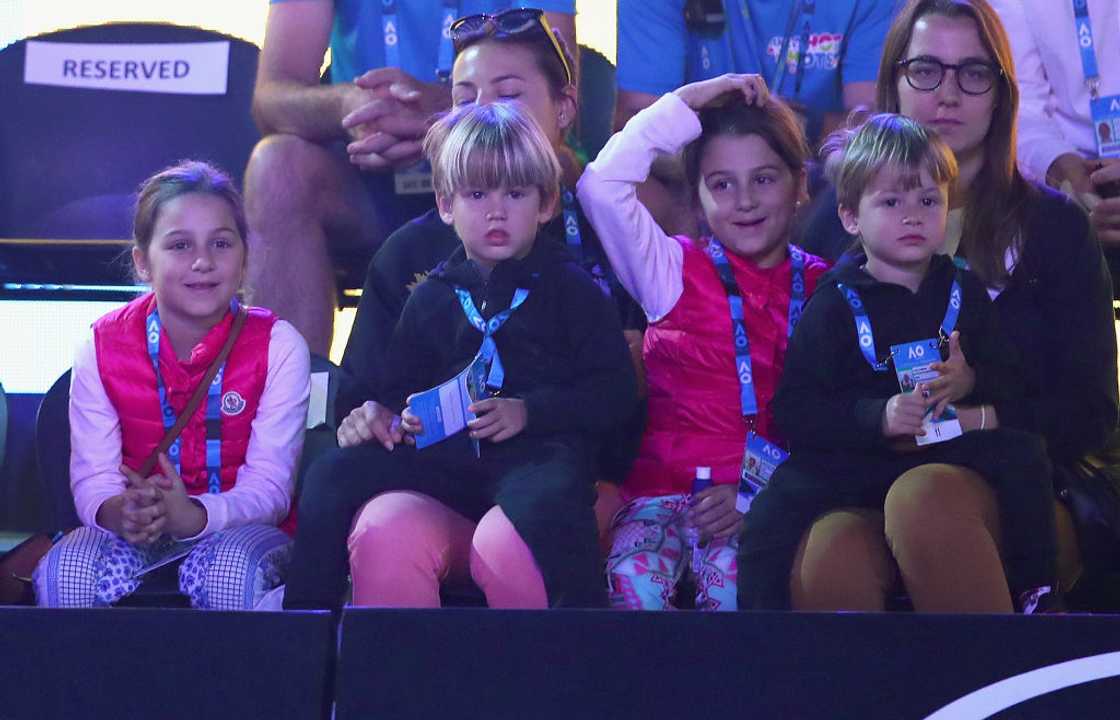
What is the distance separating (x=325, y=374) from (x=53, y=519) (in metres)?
0.60

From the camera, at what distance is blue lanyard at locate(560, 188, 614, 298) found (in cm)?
282

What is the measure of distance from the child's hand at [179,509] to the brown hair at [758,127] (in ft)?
3.92

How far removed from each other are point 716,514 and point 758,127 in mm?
791

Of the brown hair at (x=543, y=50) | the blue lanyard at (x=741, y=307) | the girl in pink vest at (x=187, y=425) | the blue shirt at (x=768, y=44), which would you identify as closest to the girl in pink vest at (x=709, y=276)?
the blue lanyard at (x=741, y=307)

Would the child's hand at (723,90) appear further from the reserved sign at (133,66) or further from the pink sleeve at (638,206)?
the reserved sign at (133,66)

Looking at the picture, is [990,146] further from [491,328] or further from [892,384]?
[491,328]

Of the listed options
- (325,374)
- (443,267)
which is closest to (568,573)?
(443,267)

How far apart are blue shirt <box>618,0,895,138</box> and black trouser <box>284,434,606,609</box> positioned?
1.25 metres

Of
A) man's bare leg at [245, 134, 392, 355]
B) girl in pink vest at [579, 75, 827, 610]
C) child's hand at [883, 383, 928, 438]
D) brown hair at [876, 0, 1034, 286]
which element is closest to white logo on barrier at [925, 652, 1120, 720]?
child's hand at [883, 383, 928, 438]

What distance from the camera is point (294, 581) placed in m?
2.35

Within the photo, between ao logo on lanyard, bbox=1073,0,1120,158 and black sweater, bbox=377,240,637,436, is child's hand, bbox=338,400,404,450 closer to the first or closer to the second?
black sweater, bbox=377,240,637,436

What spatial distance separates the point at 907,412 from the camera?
7.61 feet

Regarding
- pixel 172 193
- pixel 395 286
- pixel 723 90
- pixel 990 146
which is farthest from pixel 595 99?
pixel 172 193

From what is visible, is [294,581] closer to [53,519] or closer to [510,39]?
[53,519]
